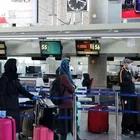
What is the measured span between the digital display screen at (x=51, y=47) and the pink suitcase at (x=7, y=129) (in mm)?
8071

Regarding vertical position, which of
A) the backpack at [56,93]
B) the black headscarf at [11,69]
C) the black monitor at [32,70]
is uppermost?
the black headscarf at [11,69]

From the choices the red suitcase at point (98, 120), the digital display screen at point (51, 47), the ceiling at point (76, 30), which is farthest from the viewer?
the digital display screen at point (51, 47)

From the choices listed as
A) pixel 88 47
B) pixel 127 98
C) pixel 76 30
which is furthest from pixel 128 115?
pixel 88 47

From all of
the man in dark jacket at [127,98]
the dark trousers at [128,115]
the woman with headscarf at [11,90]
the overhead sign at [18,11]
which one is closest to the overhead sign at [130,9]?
the man in dark jacket at [127,98]

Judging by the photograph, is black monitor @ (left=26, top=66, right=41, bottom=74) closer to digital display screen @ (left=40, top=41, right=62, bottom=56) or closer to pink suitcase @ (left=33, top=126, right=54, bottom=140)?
digital display screen @ (left=40, top=41, right=62, bottom=56)

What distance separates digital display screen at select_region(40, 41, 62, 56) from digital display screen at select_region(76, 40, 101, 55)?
2.22 feet

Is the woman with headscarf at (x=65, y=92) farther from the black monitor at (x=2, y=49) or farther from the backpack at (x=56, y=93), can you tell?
the black monitor at (x=2, y=49)

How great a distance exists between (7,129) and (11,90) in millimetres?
969

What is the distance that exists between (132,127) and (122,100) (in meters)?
0.80

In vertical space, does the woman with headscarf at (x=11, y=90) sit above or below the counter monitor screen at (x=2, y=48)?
below

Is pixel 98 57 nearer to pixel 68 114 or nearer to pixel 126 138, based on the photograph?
pixel 126 138

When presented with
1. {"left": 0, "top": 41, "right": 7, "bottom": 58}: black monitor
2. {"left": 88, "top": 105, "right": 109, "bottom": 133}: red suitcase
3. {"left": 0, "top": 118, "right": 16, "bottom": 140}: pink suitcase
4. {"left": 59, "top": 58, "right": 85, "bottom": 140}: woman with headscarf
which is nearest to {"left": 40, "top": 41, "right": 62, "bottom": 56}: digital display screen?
{"left": 0, "top": 41, "right": 7, "bottom": 58}: black monitor

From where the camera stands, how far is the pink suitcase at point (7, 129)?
6.42 metres

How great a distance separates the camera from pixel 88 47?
46.6ft
